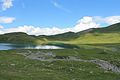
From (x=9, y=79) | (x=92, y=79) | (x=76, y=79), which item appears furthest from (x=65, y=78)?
(x=9, y=79)

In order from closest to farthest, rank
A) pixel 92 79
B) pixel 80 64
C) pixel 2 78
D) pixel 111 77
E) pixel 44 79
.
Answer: pixel 2 78, pixel 44 79, pixel 92 79, pixel 111 77, pixel 80 64

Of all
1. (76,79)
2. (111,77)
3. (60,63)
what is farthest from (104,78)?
(60,63)

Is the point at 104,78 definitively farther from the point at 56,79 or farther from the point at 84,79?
→ the point at 56,79

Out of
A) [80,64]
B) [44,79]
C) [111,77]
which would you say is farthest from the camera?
[80,64]

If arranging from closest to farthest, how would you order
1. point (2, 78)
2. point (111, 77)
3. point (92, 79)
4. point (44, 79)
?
1. point (2, 78)
2. point (44, 79)
3. point (92, 79)
4. point (111, 77)

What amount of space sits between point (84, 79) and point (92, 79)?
148 cm

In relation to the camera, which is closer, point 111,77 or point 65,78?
point 65,78

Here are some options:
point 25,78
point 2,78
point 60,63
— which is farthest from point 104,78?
→ point 60,63

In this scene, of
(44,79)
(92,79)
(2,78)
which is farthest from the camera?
(92,79)

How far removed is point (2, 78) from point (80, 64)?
99.0ft

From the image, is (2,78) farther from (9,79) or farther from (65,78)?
(65,78)

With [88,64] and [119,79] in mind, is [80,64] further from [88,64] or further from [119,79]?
[119,79]

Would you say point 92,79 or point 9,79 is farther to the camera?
point 92,79

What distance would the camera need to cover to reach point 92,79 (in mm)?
44906
